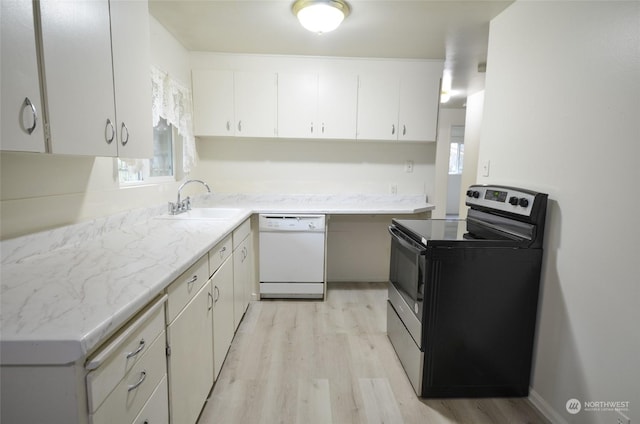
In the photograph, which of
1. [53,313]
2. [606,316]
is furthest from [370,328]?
[53,313]

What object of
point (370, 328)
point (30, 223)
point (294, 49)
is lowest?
point (370, 328)

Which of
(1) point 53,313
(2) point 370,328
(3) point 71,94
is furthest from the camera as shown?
(2) point 370,328

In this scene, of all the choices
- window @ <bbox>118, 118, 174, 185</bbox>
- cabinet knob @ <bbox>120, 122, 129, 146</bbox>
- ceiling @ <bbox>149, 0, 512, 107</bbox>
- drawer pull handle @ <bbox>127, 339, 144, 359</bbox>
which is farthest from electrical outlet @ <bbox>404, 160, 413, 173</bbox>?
drawer pull handle @ <bbox>127, 339, 144, 359</bbox>

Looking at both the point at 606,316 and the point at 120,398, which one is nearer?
the point at 120,398

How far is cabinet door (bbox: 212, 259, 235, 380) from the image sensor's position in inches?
70.1

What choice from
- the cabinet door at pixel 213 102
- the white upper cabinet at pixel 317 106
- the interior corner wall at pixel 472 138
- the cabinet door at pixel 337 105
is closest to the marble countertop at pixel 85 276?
the cabinet door at pixel 213 102

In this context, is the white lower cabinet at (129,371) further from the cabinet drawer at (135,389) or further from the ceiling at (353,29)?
the ceiling at (353,29)

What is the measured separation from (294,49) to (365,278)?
7.86 feet

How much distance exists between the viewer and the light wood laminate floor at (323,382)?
5.50ft

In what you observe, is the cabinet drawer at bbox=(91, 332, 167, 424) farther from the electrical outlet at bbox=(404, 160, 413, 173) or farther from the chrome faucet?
the electrical outlet at bbox=(404, 160, 413, 173)

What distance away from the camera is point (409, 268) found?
6.40 ft

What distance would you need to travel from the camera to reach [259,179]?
134 inches

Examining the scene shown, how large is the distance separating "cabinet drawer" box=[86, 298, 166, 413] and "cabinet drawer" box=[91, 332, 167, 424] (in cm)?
2

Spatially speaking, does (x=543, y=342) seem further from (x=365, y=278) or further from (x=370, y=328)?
(x=365, y=278)
